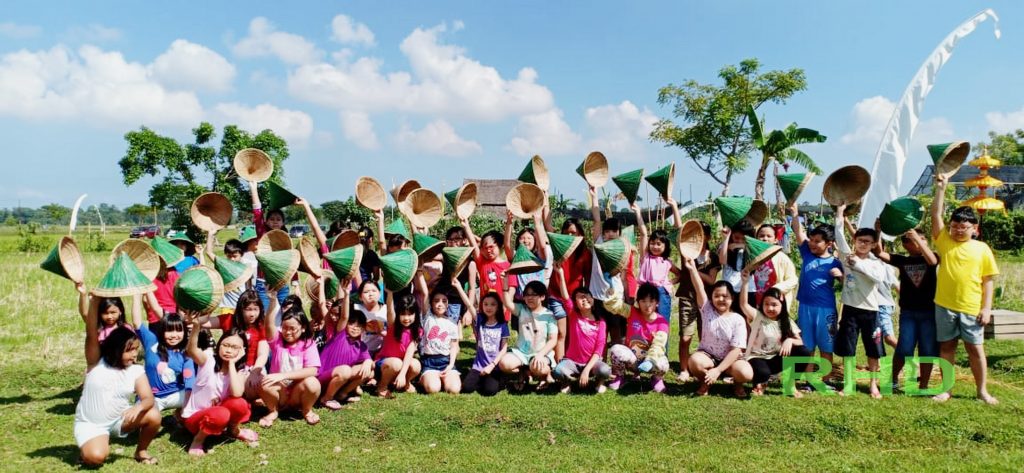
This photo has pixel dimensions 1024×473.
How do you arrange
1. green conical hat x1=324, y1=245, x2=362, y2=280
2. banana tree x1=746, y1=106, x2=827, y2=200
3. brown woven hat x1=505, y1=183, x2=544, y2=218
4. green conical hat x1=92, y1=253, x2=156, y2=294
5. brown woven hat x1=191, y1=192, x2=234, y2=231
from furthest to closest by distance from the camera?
1. banana tree x1=746, y1=106, x2=827, y2=200
2. brown woven hat x1=505, y1=183, x2=544, y2=218
3. brown woven hat x1=191, y1=192, x2=234, y2=231
4. green conical hat x1=324, y1=245, x2=362, y2=280
5. green conical hat x1=92, y1=253, x2=156, y2=294

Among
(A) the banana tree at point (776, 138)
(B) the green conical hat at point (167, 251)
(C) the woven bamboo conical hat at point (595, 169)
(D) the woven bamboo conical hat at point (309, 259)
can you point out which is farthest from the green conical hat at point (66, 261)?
(A) the banana tree at point (776, 138)

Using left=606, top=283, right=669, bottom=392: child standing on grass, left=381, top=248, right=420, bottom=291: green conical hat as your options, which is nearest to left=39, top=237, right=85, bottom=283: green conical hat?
left=381, top=248, right=420, bottom=291: green conical hat

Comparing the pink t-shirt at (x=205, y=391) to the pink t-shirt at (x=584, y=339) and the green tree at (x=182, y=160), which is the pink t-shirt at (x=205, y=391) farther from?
the green tree at (x=182, y=160)

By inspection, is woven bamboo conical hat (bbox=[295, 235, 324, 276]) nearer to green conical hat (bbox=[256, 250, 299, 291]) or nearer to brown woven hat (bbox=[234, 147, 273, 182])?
green conical hat (bbox=[256, 250, 299, 291])

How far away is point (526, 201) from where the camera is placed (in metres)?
5.92

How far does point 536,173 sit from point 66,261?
4.13 m

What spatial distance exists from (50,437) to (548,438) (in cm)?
357

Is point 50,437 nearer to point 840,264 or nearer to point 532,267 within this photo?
point 532,267

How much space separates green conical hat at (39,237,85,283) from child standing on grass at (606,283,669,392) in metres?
4.07

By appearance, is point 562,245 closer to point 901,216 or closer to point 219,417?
point 901,216

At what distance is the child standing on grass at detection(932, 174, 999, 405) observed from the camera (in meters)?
4.76

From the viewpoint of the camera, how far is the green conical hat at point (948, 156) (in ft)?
16.4

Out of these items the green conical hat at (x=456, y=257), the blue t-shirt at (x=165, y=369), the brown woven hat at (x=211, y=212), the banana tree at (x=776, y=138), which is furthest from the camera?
the banana tree at (x=776, y=138)

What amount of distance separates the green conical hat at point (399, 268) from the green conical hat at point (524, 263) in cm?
86
